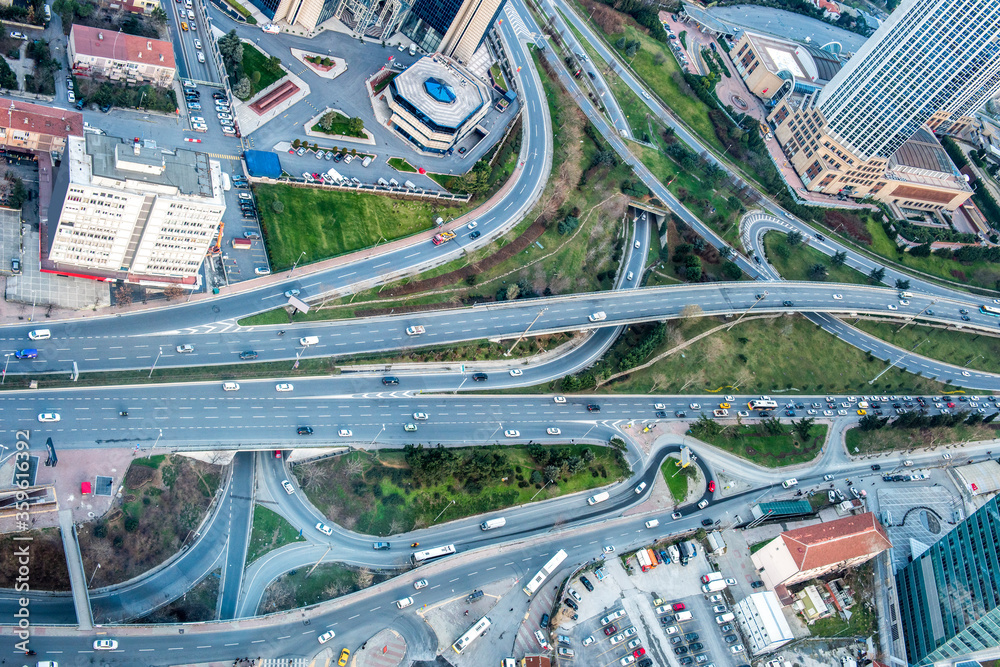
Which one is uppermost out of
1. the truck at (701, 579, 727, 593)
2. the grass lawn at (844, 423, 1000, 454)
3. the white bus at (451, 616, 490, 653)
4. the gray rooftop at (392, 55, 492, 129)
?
the gray rooftop at (392, 55, 492, 129)

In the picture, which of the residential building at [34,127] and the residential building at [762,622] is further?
the residential building at [762,622]

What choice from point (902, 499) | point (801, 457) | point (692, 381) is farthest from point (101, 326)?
point (902, 499)

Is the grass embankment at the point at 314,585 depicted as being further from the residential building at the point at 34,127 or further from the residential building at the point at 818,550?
the residential building at the point at 34,127

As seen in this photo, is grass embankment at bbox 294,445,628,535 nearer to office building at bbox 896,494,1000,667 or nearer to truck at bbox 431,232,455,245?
truck at bbox 431,232,455,245

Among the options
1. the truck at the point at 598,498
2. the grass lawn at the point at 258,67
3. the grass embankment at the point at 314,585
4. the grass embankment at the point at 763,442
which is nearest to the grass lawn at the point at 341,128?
the grass lawn at the point at 258,67

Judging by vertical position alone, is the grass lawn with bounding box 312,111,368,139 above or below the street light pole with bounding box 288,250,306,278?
above

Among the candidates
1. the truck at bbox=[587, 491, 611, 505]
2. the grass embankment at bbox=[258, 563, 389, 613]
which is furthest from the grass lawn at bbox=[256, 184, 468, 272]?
the truck at bbox=[587, 491, 611, 505]
